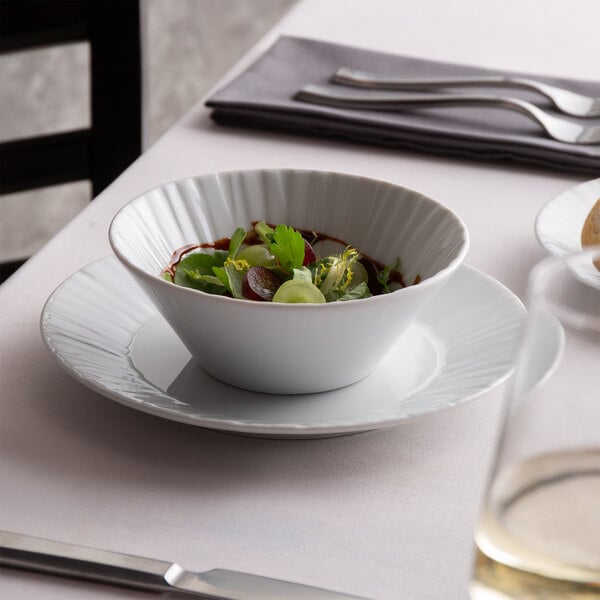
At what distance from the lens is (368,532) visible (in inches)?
18.7

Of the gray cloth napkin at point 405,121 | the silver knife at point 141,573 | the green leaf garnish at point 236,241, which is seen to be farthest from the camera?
the gray cloth napkin at point 405,121

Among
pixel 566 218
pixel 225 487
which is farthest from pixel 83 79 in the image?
pixel 225 487

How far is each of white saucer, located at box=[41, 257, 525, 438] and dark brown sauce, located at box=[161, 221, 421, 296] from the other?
0.11 ft

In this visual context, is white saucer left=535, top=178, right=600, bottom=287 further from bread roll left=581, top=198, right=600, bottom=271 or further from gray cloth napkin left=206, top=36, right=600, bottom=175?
gray cloth napkin left=206, top=36, right=600, bottom=175

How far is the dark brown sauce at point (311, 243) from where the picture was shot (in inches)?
25.4

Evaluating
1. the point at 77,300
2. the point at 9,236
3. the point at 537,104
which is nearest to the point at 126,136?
the point at 537,104

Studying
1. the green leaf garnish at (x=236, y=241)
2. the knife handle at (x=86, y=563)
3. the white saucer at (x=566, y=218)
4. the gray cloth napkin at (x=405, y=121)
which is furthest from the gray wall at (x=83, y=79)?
the knife handle at (x=86, y=563)

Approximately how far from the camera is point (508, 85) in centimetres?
107

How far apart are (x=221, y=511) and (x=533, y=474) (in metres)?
0.22

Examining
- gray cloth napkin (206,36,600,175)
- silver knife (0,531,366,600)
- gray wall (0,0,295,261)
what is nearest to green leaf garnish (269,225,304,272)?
silver knife (0,531,366,600)

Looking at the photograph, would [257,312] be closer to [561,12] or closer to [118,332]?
[118,332]

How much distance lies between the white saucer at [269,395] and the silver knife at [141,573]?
82mm

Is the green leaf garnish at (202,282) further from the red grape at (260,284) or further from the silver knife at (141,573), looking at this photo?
the silver knife at (141,573)

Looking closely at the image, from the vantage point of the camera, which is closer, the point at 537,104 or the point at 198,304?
the point at 198,304
